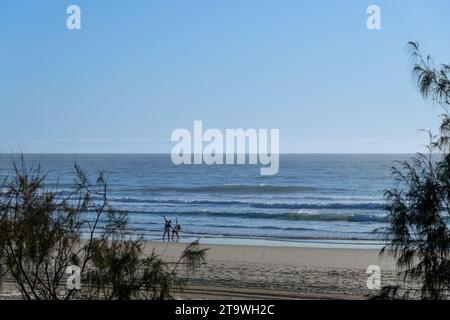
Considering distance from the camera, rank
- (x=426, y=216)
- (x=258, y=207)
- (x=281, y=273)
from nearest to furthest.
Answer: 1. (x=426, y=216)
2. (x=281, y=273)
3. (x=258, y=207)

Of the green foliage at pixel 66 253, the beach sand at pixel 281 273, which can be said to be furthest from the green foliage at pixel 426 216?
the beach sand at pixel 281 273

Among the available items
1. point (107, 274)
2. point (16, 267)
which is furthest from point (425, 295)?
point (16, 267)

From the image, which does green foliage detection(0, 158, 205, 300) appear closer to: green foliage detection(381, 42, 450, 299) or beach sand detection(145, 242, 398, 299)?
green foliage detection(381, 42, 450, 299)

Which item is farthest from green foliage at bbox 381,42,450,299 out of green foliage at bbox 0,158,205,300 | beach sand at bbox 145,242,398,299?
beach sand at bbox 145,242,398,299

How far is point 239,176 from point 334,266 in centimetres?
5332

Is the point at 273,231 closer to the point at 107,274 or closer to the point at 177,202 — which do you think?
the point at 177,202

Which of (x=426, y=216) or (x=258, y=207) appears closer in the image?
(x=426, y=216)

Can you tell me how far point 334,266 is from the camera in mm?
19672

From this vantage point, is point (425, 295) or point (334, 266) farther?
point (334, 266)

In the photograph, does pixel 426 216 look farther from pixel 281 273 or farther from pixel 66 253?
pixel 281 273

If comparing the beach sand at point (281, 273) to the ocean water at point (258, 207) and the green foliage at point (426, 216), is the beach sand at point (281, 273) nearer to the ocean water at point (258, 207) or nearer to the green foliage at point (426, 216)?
the ocean water at point (258, 207)

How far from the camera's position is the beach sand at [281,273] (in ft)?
47.6

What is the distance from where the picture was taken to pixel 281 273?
1786cm

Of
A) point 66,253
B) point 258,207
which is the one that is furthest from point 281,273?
point 258,207
